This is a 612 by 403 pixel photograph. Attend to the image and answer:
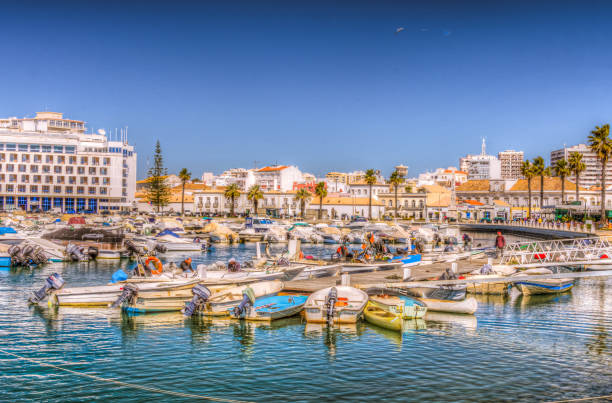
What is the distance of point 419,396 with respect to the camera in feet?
52.2

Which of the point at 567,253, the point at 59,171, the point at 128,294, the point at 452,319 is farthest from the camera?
the point at 59,171

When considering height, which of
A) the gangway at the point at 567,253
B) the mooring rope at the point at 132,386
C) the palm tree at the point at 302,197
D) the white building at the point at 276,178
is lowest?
the mooring rope at the point at 132,386

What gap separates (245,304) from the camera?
24844 millimetres

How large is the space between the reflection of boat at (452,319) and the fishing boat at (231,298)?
26.4ft

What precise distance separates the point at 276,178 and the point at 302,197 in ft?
69.2

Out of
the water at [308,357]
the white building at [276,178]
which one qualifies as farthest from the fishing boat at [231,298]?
the white building at [276,178]

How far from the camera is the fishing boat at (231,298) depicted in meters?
25.2

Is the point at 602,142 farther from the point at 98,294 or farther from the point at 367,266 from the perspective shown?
the point at 98,294

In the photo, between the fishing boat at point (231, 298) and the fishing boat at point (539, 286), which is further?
the fishing boat at point (539, 286)

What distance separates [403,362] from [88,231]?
1842 inches

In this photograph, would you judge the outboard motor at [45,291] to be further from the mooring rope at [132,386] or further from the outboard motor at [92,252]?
the outboard motor at [92,252]

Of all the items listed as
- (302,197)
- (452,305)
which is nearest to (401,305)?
(452,305)

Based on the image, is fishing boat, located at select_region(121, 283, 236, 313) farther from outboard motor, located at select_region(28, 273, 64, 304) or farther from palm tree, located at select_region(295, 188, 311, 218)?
palm tree, located at select_region(295, 188, 311, 218)

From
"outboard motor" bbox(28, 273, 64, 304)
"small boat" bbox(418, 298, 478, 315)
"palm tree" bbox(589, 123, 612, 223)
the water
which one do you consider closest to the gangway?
the water
